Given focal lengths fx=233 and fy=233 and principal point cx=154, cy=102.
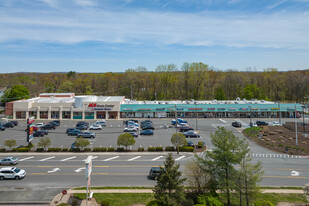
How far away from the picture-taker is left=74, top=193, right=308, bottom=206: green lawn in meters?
19.1

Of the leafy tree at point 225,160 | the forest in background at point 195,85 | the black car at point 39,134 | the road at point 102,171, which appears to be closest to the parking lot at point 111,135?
the black car at point 39,134

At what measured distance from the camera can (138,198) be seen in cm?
1977

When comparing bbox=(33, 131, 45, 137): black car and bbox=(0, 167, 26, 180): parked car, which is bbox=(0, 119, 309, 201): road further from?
bbox=(33, 131, 45, 137): black car

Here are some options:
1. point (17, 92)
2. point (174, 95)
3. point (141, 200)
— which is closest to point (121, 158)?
point (141, 200)

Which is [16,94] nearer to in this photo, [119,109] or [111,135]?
[119,109]

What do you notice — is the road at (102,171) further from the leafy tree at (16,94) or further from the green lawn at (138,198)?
the leafy tree at (16,94)

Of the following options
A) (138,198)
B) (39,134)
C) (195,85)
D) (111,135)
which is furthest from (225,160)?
(195,85)

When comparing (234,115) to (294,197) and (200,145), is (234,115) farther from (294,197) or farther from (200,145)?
(294,197)

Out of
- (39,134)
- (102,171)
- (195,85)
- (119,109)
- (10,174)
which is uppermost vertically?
(195,85)

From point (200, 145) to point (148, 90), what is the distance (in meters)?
67.8

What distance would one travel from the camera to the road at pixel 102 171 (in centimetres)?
2225

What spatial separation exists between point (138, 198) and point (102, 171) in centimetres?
816

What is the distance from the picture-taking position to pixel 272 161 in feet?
101

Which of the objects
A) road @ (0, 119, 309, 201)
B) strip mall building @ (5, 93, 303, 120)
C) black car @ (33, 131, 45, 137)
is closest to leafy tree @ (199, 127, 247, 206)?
road @ (0, 119, 309, 201)
